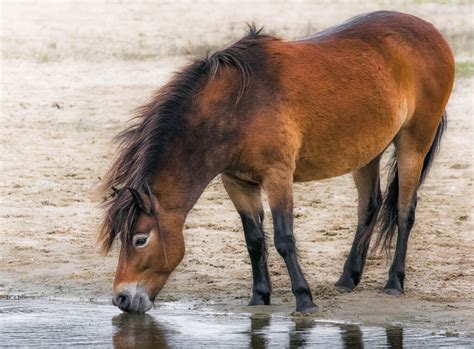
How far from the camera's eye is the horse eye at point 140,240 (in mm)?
6543

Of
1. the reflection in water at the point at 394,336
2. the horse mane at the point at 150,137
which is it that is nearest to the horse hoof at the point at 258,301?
the reflection in water at the point at 394,336

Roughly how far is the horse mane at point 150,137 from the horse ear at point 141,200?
0.04 m

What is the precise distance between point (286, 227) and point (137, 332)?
3.70ft

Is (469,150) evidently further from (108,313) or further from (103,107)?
(108,313)

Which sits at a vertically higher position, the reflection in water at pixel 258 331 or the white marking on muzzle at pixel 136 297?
the white marking on muzzle at pixel 136 297

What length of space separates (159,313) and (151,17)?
11225 mm

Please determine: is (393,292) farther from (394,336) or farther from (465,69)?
(465,69)

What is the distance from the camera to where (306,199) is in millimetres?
10250

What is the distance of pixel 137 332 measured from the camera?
665cm

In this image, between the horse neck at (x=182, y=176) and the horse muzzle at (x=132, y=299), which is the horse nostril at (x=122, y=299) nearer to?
the horse muzzle at (x=132, y=299)

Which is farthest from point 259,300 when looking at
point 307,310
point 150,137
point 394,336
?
point 150,137

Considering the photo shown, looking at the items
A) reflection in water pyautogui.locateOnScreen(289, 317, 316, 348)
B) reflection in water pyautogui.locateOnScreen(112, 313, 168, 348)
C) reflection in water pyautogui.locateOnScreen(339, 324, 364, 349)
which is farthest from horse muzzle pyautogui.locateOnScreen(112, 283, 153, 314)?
reflection in water pyautogui.locateOnScreen(339, 324, 364, 349)

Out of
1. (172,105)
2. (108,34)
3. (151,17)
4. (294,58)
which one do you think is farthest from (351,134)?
(151,17)

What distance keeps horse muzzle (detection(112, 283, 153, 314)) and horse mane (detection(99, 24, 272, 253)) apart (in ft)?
0.86
